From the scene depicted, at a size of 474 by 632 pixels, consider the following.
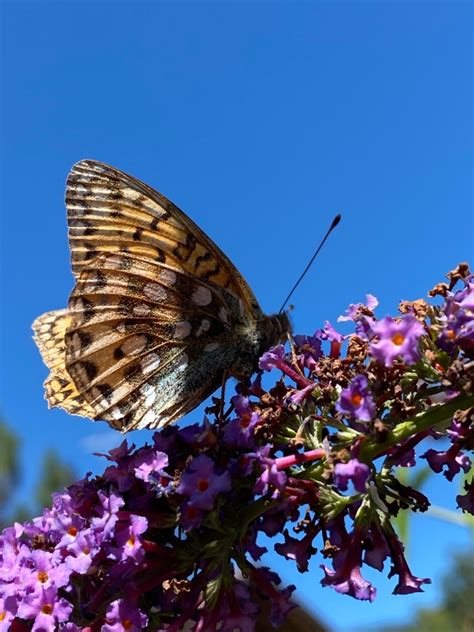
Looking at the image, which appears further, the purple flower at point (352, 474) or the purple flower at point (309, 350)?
the purple flower at point (309, 350)

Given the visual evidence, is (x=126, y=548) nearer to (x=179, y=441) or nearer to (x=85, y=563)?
(x=85, y=563)

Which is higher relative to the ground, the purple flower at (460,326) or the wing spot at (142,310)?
the wing spot at (142,310)

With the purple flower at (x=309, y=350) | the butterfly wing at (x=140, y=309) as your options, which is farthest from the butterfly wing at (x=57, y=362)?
the purple flower at (x=309, y=350)

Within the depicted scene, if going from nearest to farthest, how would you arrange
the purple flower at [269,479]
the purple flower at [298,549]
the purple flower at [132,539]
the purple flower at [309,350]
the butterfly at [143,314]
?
the purple flower at [269,479], the purple flower at [132,539], the purple flower at [298,549], the purple flower at [309,350], the butterfly at [143,314]

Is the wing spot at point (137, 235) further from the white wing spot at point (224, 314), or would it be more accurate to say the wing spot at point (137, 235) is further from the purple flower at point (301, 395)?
the purple flower at point (301, 395)

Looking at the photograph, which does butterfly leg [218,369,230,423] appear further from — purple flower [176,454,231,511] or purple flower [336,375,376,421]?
purple flower [336,375,376,421]

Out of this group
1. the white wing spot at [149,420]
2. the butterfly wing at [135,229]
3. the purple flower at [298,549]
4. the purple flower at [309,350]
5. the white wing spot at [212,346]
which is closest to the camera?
the purple flower at [298,549]

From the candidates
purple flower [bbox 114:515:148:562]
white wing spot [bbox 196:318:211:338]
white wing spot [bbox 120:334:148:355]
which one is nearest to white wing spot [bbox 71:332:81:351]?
white wing spot [bbox 120:334:148:355]
